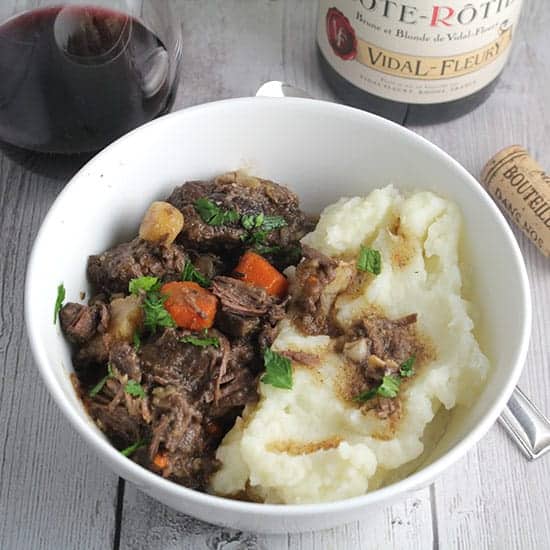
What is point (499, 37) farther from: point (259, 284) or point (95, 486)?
point (95, 486)

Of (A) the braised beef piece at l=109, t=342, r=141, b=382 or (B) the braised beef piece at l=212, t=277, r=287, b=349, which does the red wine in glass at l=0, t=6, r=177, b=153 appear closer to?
(B) the braised beef piece at l=212, t=277, r=287, b=349

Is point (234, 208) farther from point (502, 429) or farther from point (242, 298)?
point (502, 429)

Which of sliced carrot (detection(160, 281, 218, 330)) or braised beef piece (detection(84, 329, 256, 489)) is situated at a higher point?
sliced carrot (detection(160, 281, 218, 330))

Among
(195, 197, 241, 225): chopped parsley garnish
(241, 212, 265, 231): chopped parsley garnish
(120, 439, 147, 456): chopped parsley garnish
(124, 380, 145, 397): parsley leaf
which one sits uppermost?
(195, 197, 241, 225): chopped parsley garnish

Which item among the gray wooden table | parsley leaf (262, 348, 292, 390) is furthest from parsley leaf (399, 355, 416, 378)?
the gray wooden table

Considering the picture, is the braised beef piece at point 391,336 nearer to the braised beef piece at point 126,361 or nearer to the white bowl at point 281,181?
the white bowl at point 281,181

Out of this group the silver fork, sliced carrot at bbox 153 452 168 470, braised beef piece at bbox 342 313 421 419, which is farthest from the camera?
the silver fork

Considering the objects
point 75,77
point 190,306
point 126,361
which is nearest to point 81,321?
point 126,361
